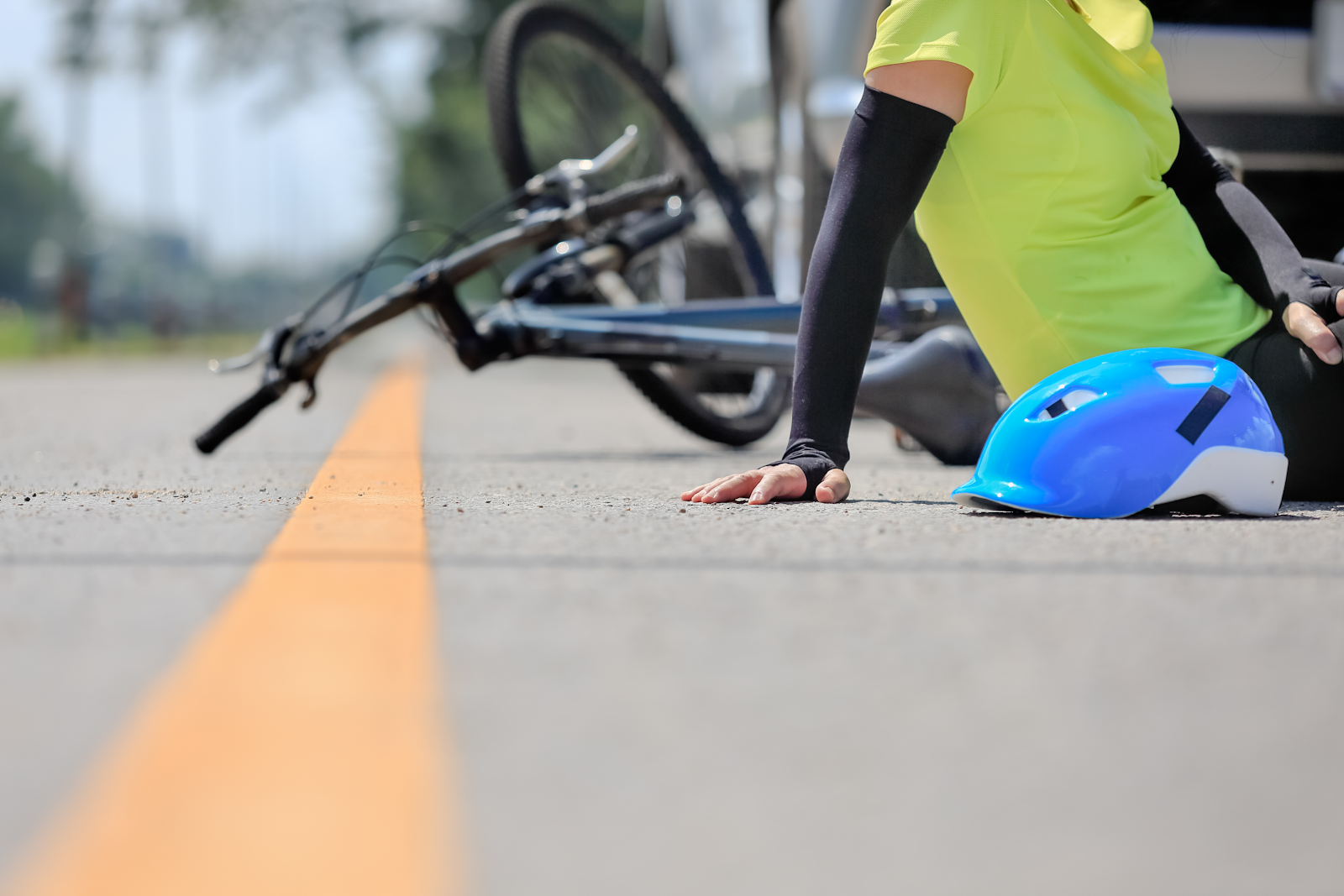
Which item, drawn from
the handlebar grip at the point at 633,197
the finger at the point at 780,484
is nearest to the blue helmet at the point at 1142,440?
the finger at the point at 780,484

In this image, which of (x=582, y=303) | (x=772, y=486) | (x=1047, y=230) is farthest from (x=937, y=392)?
(x=582, y=303)

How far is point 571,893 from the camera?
118 cm

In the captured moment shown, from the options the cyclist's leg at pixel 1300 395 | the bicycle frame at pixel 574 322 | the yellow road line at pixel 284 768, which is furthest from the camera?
the bicycle frame at pixel 574 322

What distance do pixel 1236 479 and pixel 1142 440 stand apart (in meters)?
0.22

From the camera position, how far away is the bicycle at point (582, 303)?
179 inches

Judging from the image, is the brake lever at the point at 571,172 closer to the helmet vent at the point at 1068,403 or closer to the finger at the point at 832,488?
the finger at the point at 832,488

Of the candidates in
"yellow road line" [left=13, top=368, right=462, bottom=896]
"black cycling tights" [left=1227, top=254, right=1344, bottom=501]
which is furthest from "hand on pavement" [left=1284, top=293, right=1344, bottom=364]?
"yellow road line" [left=13, top=368, right=462, bottom=896]

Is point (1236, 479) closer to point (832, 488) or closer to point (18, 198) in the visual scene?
point (832, 488)

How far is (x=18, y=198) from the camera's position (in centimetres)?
9969

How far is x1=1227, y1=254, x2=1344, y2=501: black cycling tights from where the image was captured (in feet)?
10.6

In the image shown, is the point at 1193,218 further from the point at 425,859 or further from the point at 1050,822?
the point at 425,859

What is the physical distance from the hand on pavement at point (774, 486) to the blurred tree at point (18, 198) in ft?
306

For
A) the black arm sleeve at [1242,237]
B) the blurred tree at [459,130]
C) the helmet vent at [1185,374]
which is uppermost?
the black arm sleeve at [1242,237]

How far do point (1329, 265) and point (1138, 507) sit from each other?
26.8 inches
